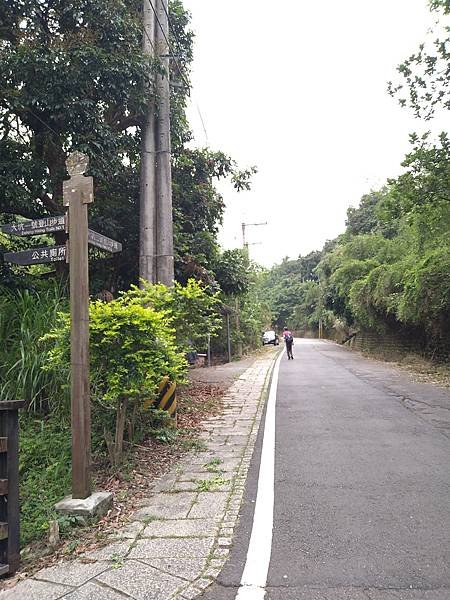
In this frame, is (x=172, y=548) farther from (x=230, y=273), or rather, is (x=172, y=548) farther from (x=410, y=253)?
(x=410, y=253)

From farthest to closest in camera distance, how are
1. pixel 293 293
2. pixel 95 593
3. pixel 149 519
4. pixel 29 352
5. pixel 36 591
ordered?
pixel 293 293
pixel 29 352
pixel 149 519
pixel 36 591
pixel 95 593

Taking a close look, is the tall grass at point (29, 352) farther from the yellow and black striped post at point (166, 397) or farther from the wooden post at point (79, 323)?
the wooden post at point (79, 323)

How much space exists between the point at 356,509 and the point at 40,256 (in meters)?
3.89

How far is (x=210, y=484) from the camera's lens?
5098 millimetres

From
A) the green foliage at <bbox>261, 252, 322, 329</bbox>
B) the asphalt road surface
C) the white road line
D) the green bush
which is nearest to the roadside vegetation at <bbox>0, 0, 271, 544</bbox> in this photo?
the green bush

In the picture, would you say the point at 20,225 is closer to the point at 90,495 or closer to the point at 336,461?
the point at 90,495

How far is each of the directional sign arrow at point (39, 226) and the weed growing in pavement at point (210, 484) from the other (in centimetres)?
298

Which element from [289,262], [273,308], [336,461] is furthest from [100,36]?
[289,262]

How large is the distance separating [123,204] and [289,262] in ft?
253

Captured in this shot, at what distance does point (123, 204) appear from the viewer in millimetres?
11031

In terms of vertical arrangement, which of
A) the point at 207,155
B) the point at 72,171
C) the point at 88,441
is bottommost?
the point at 88,441

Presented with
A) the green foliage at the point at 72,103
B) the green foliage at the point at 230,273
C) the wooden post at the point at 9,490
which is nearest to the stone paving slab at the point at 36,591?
the wooden post at the point at 9,490

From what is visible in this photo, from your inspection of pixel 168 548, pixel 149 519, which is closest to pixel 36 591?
pixel 168 548

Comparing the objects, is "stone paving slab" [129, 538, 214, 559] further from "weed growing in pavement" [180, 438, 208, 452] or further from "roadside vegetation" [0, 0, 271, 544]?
"weed growing in pavement" [180, 438, 208, 452]
